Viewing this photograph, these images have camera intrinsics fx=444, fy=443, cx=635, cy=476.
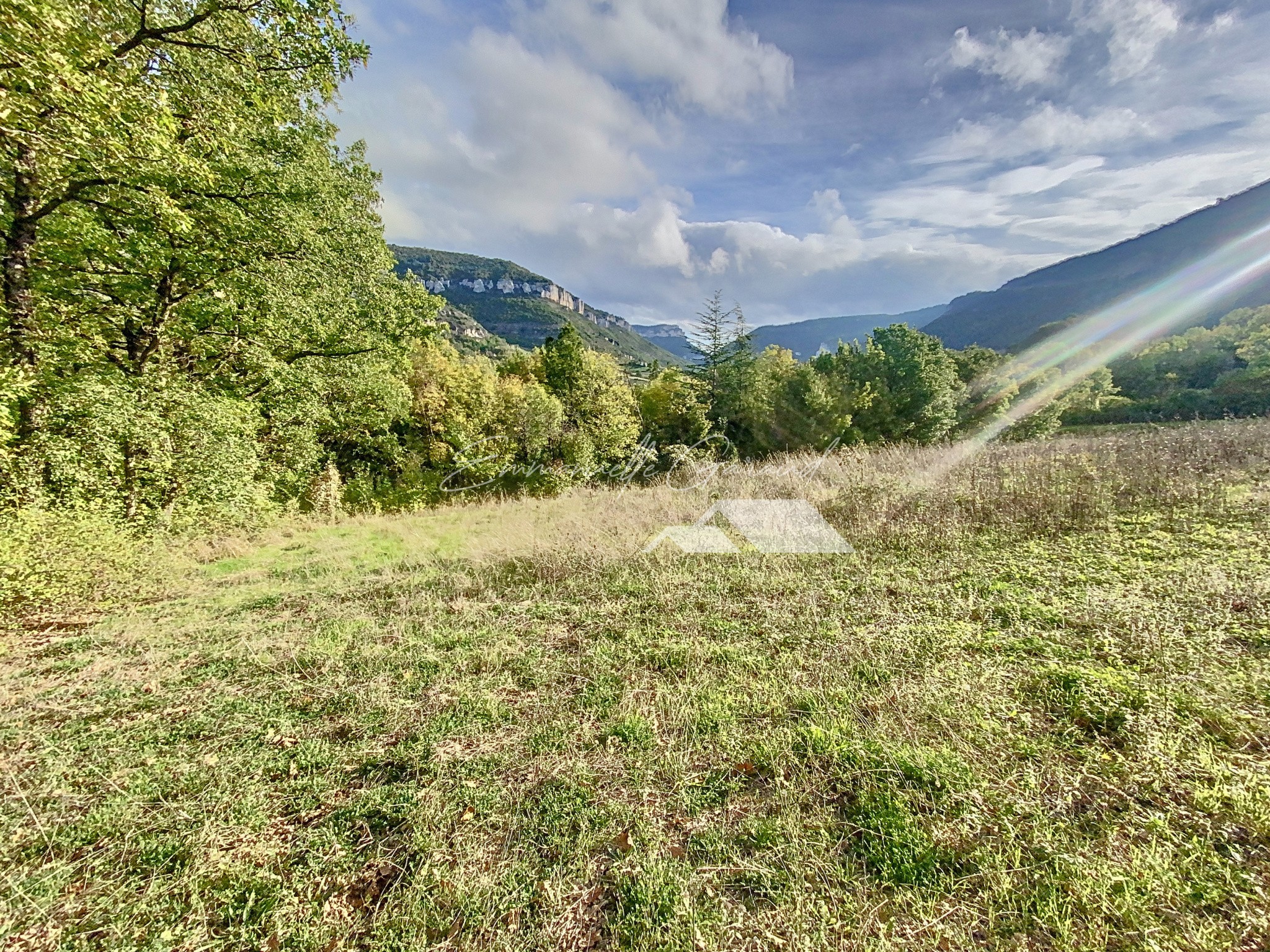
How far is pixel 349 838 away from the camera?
8.80ft

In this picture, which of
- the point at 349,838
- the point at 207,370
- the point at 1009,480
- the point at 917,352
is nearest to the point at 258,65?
the point at 207,370

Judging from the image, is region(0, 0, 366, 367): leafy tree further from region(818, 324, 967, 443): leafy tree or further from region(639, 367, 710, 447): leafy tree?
region(818, 324, 967, 443): leafy tree

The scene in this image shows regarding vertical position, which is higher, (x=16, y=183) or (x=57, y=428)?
(x=16, y=183)

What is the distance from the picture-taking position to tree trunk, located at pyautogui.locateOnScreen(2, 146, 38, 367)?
6.63 m

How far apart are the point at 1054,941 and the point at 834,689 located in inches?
70.9

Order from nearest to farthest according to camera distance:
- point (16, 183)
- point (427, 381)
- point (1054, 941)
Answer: point (1054, 941) < point (16, 183) < point (427, 381)

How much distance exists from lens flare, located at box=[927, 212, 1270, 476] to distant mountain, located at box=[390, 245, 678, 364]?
95.7 metres

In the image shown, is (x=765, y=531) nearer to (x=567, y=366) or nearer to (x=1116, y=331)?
(x=567, y=366)

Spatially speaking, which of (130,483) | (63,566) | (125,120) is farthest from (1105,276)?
(63,566)

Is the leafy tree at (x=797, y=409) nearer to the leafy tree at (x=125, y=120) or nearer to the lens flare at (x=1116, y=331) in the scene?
the lens flare at (x=1116, y=331)

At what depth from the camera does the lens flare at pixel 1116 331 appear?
103 feet

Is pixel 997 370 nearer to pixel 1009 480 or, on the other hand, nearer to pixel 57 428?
pixel 1009 480

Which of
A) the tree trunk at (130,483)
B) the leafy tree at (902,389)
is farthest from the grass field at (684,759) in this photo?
the leafy tree at (902,389)

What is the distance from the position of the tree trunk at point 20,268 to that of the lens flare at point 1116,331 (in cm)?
1570
